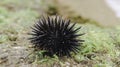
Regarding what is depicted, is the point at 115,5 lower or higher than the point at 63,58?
higher

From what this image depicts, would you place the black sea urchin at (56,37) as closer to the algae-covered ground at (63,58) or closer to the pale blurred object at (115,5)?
the algae-covered ground at (63,58)

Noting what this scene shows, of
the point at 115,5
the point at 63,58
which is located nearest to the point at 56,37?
the point at 63,58

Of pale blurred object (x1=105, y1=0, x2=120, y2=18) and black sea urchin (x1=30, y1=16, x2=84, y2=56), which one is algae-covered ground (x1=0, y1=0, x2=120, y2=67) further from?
pale blurred object (x1=105, y1=0, x2=120, y2=18)

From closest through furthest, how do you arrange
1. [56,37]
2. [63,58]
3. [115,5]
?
[56,37] < [63,58] < [115,5]

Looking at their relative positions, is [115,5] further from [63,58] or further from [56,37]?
[56,37]

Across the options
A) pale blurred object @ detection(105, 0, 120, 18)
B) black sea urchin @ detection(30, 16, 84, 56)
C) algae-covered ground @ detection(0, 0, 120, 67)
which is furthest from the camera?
pale blurred object @ detection(105, 0, 120, 18)

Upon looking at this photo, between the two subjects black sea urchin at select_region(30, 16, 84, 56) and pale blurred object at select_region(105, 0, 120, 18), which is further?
pale blurred object at select_region(105, 0, 120, 18)

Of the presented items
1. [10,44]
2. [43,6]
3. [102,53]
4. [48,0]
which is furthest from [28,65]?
[48,0]

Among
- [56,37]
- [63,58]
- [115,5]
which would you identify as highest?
[115,5]

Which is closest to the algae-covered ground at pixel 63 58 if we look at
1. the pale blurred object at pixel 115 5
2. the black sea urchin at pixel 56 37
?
the black sea urchin at pixel 56 37

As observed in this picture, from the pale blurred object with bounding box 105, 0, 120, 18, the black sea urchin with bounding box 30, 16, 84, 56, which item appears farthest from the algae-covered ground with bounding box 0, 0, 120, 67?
the pale blurred object with bounding box 105, 0, 120, 18

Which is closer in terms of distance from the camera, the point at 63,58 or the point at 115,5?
the point at 63,58
